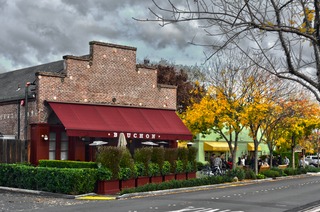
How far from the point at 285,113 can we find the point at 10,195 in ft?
77.3

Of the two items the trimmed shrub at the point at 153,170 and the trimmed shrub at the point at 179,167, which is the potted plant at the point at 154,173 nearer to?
the trimmed shrub at the point at 153,170

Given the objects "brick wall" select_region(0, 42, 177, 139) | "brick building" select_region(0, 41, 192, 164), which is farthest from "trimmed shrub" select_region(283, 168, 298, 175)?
"brick wall" select_region(0, 42, 177, 139)

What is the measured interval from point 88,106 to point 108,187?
32.3ft

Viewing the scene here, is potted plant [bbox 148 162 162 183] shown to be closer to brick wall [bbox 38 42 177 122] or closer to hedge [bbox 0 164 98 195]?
hedge [bbox 0 164 98 195]

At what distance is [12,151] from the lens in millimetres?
32062

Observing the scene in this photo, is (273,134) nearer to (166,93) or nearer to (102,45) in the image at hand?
(166,93)

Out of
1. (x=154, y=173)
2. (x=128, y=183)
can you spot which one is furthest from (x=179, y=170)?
(x=128, y=183)

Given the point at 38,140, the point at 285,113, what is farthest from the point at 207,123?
the point at 38,140

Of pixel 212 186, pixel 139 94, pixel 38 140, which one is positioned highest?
pixel 139 94

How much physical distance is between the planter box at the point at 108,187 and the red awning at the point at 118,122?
6204 millimetres

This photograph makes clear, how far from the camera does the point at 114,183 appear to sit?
2614 cm

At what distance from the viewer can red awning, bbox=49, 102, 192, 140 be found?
3224 centimetres

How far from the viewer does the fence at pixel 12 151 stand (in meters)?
32.0

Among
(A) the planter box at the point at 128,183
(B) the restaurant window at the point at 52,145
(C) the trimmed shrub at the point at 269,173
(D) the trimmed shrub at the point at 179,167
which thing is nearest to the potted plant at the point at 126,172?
(A) the planter box at the point at 128,183
